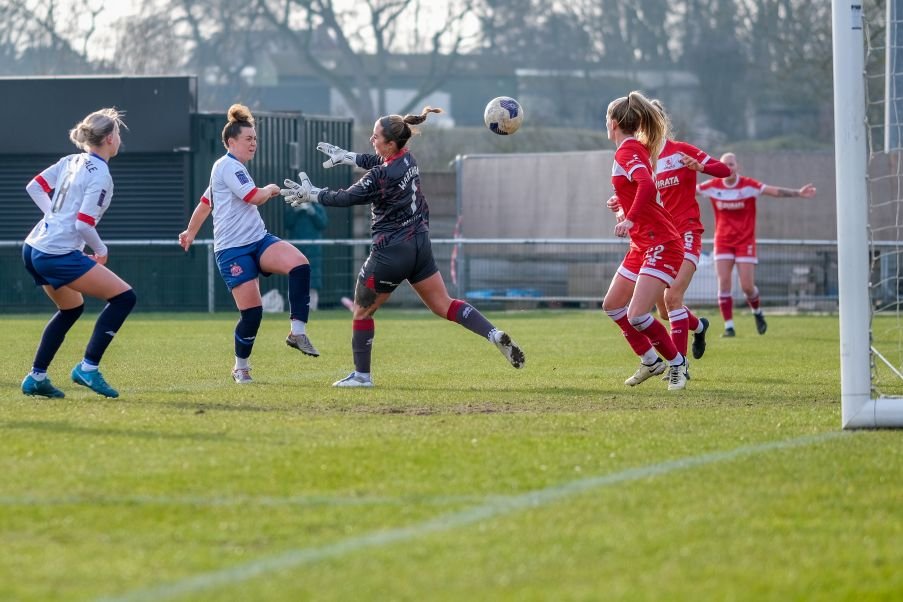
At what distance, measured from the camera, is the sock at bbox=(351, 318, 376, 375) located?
10062mm

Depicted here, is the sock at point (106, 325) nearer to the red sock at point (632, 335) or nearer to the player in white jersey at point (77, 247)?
the player in white jersey at point (77, 247)

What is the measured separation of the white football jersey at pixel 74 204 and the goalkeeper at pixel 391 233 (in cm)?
130

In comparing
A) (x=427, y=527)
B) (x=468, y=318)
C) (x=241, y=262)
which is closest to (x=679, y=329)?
(x=468, y=318)

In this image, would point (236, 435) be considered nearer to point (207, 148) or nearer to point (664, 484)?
point (664, 484)

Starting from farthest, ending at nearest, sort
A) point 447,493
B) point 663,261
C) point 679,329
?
point 679,329 → point 663,261 → point 447,493

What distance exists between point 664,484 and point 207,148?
61.0 feet

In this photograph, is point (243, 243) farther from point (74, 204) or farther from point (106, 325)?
point (74, 204)

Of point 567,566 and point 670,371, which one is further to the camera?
point 670,371

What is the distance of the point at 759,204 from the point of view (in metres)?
25.9

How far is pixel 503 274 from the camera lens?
2369 cm

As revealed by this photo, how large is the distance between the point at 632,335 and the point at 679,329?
1085 mm

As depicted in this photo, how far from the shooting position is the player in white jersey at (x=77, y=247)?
896 centimetres

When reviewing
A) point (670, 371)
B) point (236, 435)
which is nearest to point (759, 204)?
point (670, 371)

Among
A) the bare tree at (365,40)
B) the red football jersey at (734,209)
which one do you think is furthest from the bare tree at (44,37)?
the red football jersey at (734,209)
